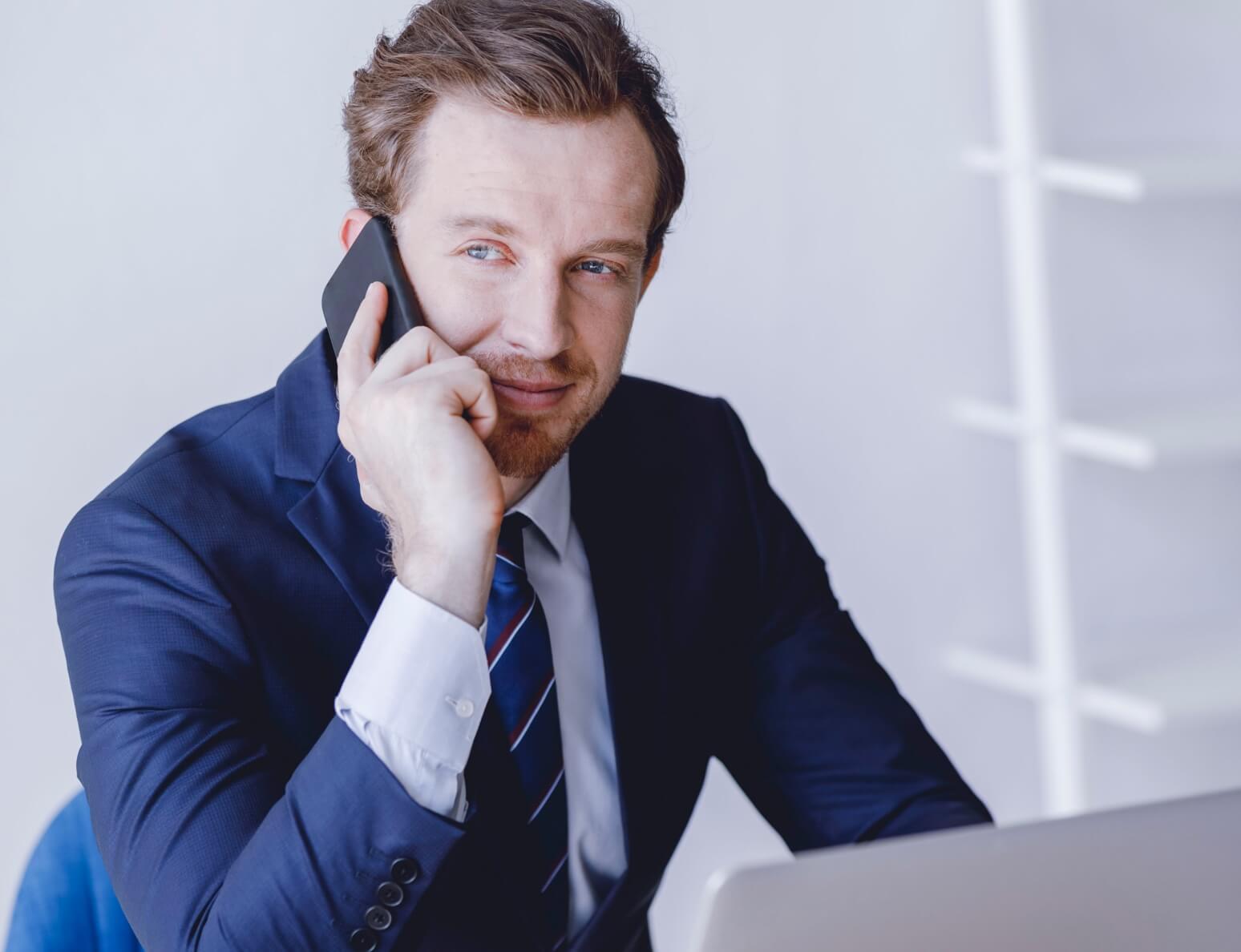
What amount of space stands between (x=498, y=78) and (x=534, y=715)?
577 millimetres

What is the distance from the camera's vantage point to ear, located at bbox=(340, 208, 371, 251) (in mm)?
1381

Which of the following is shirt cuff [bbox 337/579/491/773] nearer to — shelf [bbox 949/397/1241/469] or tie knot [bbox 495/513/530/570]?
tie knot [bbox 495/513/530/570]

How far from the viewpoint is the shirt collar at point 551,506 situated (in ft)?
4.48

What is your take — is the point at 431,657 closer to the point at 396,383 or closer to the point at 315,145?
the point at 396,383

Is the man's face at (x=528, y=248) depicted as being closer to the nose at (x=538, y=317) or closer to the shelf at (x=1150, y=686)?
the nose at (x=538, y=317)

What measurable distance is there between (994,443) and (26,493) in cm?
155

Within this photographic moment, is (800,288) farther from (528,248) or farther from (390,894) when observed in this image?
(390,894)

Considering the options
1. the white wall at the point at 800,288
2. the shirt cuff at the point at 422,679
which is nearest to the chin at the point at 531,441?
the shirt cuff at the point at 422,679

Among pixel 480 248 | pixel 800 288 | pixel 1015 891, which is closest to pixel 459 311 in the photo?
pixel 480 248

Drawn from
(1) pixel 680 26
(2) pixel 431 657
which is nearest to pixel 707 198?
(1) pixel 680 26

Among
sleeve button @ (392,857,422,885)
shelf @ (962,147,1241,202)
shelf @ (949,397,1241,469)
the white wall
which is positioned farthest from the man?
shelf @ (962,147,1241,202)

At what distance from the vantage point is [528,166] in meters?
1.25

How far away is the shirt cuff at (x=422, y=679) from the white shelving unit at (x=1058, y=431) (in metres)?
1.21

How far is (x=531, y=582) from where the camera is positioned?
53.9 inches
